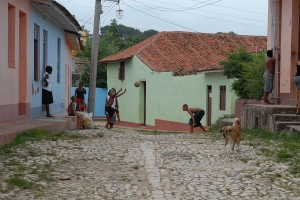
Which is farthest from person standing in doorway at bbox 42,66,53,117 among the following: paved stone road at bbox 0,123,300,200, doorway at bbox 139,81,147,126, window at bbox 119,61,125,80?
window at bbox 119,61,125,80

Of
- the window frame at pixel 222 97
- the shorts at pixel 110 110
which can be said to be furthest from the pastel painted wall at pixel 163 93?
the shorts at pixel 110 110

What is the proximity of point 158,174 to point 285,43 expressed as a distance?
8.20 m

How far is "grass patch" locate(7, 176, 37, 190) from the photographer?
6595mm

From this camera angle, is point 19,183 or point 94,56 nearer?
point 19,183

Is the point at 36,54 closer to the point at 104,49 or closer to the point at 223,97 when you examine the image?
the point at 223,97

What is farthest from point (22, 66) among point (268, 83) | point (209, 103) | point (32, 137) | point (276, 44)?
point (209, 103)

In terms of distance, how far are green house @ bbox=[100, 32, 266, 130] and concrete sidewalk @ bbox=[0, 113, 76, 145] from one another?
10040 millimetres

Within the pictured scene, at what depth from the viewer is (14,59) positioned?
13.3 m

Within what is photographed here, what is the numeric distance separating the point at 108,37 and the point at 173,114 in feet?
87.7

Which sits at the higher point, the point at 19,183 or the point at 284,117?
the point at 284,117

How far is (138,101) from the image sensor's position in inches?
1382

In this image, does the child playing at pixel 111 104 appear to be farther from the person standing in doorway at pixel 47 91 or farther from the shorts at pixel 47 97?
the shorts at pixel 47 97

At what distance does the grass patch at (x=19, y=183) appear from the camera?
660 centimetres

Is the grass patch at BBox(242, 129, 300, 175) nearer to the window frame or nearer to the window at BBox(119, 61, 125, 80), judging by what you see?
the window frame
